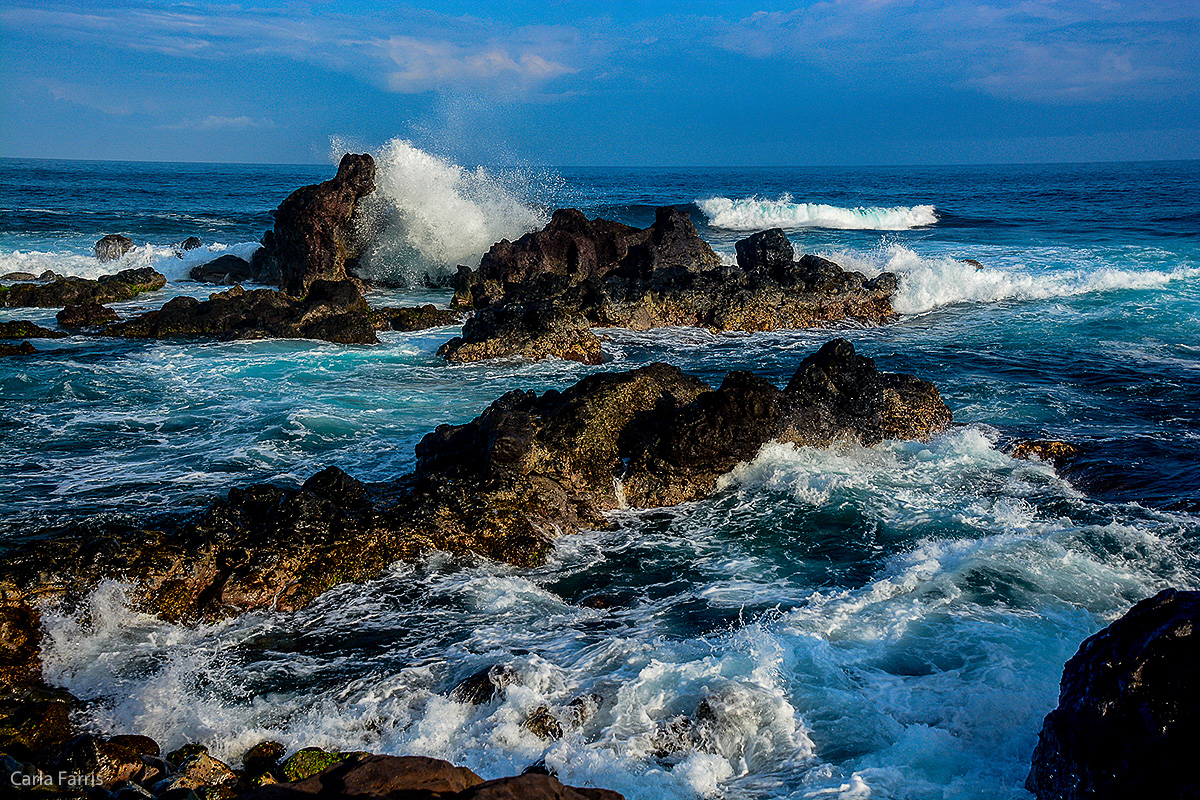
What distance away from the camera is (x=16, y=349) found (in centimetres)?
1325

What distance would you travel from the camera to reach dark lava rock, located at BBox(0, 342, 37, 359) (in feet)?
43.0

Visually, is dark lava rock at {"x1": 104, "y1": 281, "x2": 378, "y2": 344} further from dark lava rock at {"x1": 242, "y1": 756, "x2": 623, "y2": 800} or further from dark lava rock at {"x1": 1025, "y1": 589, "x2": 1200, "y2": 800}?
dark lava rock at {"x1": 1025, "y1": 589, "x2": 1200, "y2": 800}

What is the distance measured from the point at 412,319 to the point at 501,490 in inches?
387

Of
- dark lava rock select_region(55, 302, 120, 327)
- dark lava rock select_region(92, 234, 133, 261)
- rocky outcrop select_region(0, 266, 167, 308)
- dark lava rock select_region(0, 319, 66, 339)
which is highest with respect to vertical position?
dark lava rock select_region(92, 234, 133, 261)

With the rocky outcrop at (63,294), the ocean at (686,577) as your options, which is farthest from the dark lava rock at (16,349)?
the rocky outcrop at (63,294)

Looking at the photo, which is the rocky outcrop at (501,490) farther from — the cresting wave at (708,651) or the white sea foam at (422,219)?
the white sea foam at (422,219)

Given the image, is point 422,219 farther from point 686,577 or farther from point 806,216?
point 806,216

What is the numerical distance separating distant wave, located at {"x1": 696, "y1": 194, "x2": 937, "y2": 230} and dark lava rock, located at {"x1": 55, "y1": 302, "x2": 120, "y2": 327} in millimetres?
31620

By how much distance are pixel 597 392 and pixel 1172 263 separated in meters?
22.8

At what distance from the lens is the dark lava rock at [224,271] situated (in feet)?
72.0

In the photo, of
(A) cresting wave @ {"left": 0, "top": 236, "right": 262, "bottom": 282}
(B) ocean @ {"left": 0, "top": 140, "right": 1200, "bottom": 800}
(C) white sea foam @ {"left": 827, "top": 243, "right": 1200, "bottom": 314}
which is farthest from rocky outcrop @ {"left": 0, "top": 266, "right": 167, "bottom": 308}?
(C) white sea foam @ {"left": 827, "top": 243, "right": 1200, "bottom": 314}

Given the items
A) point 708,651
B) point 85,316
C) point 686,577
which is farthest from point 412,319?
point 708,651

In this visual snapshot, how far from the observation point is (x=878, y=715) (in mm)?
4617

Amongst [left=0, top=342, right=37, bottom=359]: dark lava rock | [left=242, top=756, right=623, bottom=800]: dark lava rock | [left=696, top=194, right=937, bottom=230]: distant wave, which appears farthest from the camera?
[left=696, top=194, right=937, bottom=230]: distant wave
